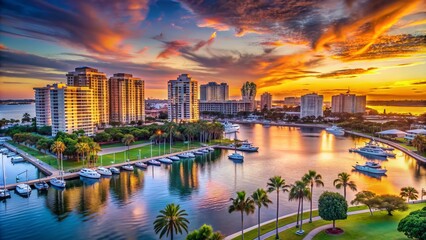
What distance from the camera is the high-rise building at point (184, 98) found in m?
144

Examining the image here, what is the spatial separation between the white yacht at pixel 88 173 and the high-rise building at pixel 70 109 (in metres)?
40.2

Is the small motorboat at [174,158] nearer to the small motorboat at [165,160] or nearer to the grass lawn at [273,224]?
the small motorboat at [165,160]

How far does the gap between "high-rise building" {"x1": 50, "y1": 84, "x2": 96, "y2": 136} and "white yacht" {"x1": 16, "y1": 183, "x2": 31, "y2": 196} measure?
1792 inches

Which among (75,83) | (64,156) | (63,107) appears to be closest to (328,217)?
(64,156)

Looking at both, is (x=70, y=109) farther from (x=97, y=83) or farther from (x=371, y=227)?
(x=371, y=227)

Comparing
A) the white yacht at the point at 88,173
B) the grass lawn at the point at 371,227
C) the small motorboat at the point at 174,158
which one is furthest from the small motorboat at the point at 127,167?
the grass lawn at the point at 371,227

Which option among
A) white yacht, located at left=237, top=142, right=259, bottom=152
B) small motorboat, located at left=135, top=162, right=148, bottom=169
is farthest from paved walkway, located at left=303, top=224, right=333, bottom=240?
white yacht, located at left=237, top=142, right=259, bottom=152

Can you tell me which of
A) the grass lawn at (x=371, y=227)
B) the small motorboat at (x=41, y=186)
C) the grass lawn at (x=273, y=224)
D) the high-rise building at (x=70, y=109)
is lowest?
the small motorboat at (x=41, y=186)

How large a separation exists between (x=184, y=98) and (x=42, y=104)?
61644 mm

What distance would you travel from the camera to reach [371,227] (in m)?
27.5

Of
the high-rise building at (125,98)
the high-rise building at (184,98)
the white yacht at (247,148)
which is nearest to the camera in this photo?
the white yacht at (247,148)

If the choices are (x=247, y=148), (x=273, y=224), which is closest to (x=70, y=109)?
(x=247, y=148)

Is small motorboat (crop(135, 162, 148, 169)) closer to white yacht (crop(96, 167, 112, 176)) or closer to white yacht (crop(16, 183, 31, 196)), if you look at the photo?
white yacht (crop(96, 167, 112, 176))

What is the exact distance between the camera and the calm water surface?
32344mm
